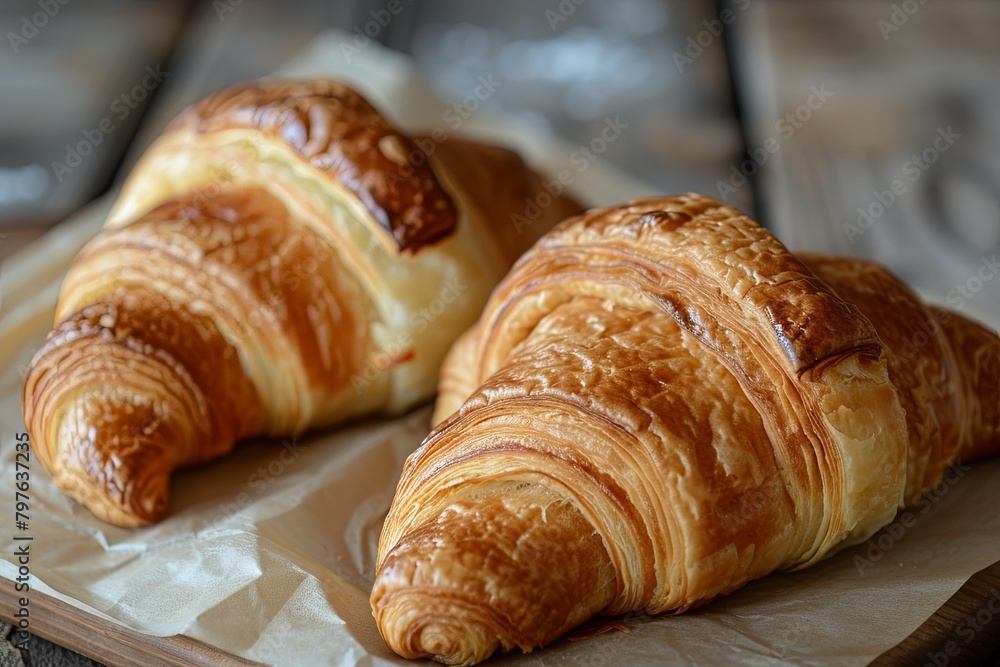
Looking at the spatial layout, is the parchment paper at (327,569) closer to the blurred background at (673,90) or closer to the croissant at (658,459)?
the croissant at (658,459)

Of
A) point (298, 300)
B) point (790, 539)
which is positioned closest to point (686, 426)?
point (790, 539)

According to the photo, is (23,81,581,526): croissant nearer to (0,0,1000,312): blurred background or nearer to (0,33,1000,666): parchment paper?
(0,33,1000,666): parchment paper

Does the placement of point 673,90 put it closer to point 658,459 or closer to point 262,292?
point 262,292

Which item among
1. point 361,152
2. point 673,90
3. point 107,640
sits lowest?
point 107,640

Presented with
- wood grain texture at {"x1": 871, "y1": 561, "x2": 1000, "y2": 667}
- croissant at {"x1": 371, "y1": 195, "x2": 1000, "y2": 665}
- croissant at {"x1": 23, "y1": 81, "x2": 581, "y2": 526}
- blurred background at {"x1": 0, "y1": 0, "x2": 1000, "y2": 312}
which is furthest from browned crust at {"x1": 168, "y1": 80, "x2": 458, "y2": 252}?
wood grain texture at {"x1": 871, "y1": 561, "x2": 1000, "y2": 667}

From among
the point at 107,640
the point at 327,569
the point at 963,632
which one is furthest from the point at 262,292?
the point at 963,632

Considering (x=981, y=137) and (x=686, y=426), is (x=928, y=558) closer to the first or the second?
(x=686, y=426)
